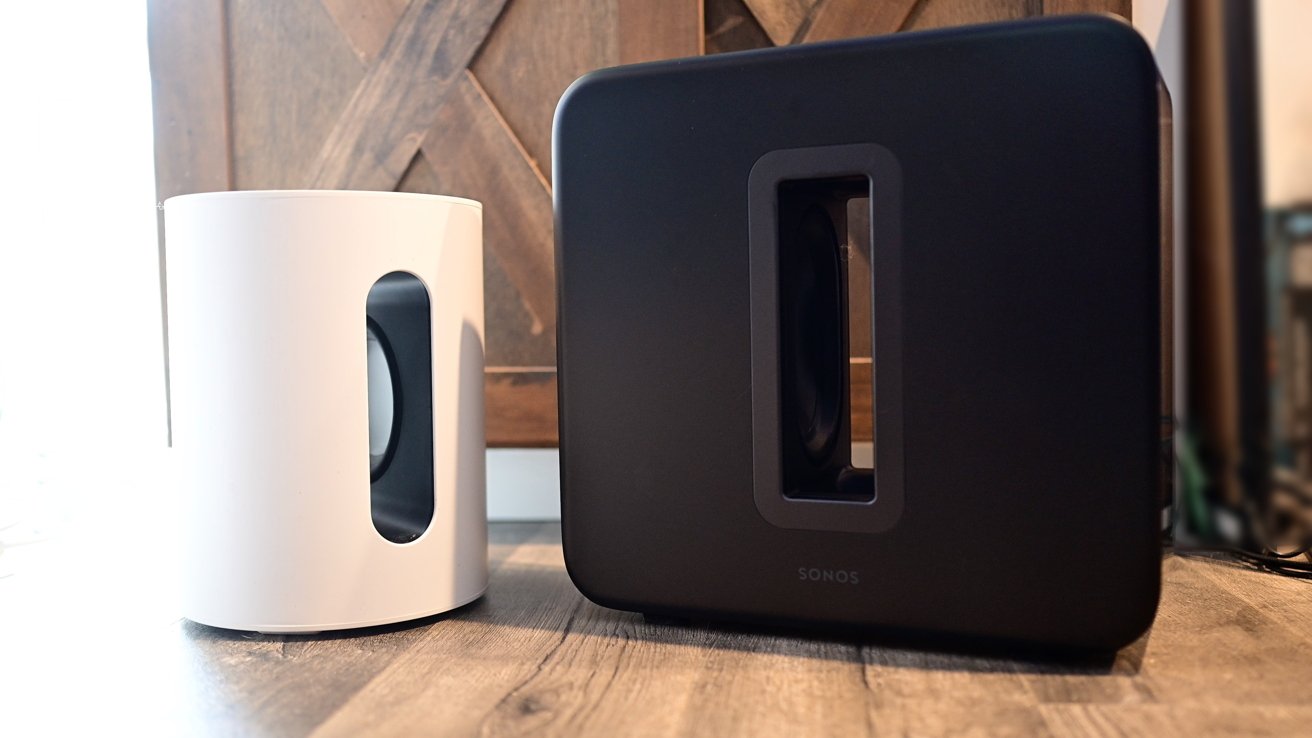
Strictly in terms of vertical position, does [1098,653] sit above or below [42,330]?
below

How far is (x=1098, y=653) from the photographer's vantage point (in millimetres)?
561

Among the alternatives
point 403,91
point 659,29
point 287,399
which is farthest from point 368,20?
point 287,399

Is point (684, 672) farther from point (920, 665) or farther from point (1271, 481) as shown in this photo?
point (1271, 481)

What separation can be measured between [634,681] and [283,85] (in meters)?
0.81

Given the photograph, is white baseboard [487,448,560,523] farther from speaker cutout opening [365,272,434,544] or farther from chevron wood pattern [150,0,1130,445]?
speaker cutout opening [365,272,434,544]

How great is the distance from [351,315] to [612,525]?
217 millimetres

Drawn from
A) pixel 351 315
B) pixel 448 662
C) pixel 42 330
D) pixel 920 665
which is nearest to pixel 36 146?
pixel 42 330

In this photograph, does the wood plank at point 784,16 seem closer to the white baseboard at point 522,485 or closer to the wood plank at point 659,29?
the wood plank at point 659,29

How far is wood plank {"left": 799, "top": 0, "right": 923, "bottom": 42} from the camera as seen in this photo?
96 centimetres

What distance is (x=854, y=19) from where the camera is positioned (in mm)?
968

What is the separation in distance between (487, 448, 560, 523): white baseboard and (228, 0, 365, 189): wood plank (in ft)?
1.24

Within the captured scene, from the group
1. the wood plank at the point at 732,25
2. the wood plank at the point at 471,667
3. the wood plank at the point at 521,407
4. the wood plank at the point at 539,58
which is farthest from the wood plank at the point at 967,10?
the wood plank at the point at 471,667

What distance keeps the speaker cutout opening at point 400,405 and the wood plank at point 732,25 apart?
453 mm

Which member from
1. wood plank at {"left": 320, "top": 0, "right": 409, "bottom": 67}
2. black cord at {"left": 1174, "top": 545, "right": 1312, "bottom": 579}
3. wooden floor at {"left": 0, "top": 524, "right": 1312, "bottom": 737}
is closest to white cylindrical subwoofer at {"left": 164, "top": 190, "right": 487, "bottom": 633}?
wooden floor at {"left": 0, "top": 524, "right": 1312, "bottom": 737}
